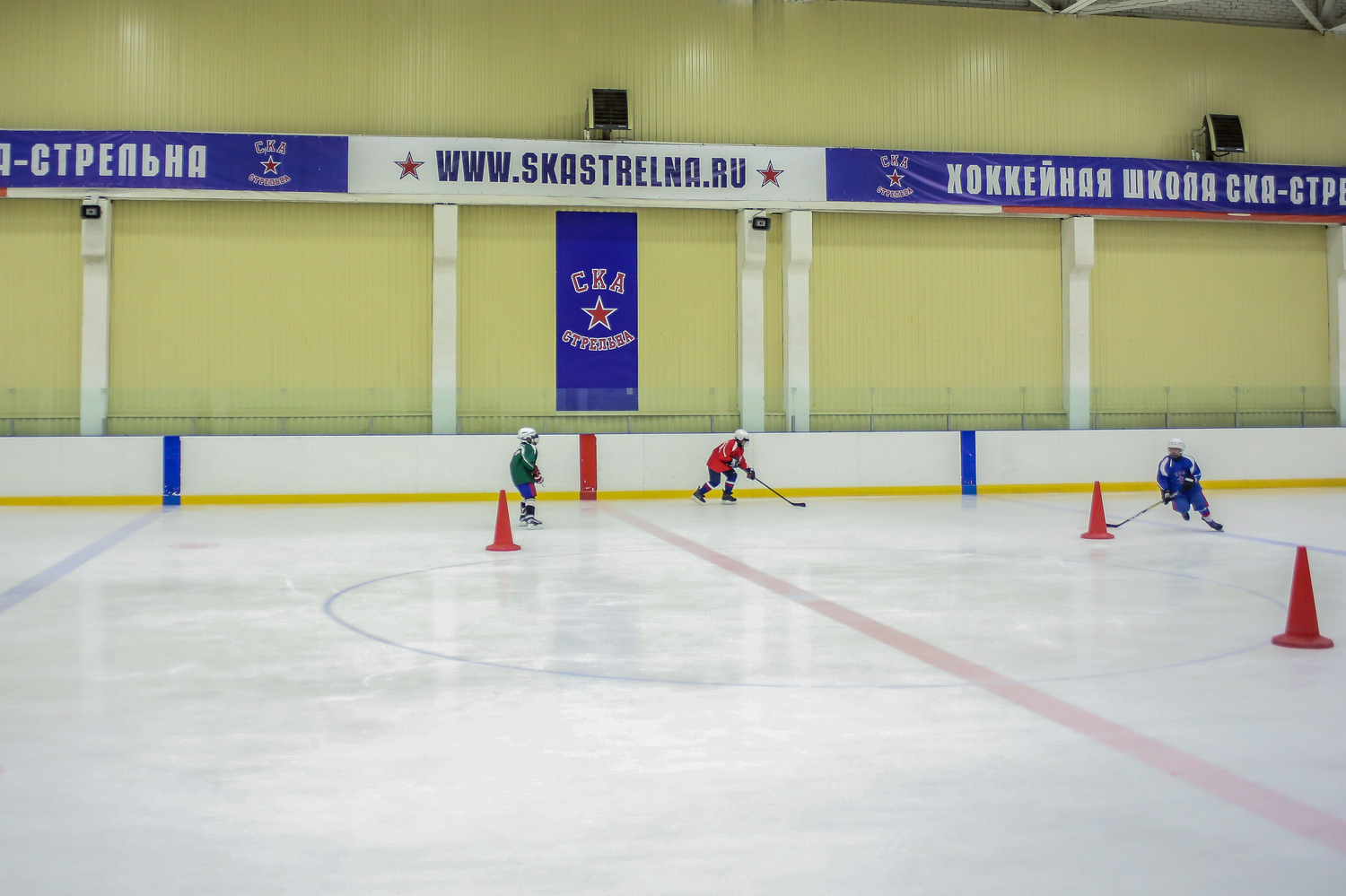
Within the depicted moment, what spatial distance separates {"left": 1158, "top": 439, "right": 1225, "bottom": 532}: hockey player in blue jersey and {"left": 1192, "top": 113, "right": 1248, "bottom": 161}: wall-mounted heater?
11.0 m

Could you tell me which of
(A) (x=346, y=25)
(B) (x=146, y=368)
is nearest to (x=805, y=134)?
(A) (x=346, y=25)

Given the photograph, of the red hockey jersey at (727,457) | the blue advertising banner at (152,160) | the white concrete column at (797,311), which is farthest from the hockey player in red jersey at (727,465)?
the blue advertising banner at (152,160)

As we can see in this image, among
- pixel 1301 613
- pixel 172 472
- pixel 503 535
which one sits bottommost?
pixel 1301 613

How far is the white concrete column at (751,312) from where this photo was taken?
64.7ft

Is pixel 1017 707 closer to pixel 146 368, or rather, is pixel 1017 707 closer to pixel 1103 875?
pixel 1103 875

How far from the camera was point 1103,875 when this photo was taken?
9.52 ft

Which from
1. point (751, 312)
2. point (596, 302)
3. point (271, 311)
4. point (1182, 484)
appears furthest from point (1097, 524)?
point (271, 311)

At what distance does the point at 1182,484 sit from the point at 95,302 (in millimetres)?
17267

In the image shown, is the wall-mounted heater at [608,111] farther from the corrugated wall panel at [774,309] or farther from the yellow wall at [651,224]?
the corrugated wall panel at [774,309]

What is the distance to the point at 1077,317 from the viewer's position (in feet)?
68.4

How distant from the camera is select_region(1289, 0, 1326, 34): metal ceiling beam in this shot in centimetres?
2111

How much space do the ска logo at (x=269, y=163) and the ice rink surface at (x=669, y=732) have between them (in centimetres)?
1075

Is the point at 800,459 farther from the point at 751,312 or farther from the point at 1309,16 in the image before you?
the point at 1309,16

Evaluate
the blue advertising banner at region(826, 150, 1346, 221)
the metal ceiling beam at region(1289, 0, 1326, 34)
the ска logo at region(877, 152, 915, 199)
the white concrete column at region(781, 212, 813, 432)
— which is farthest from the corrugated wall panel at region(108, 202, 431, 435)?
the metal ceiling beam at region(1289, 0, 1326, 34)
